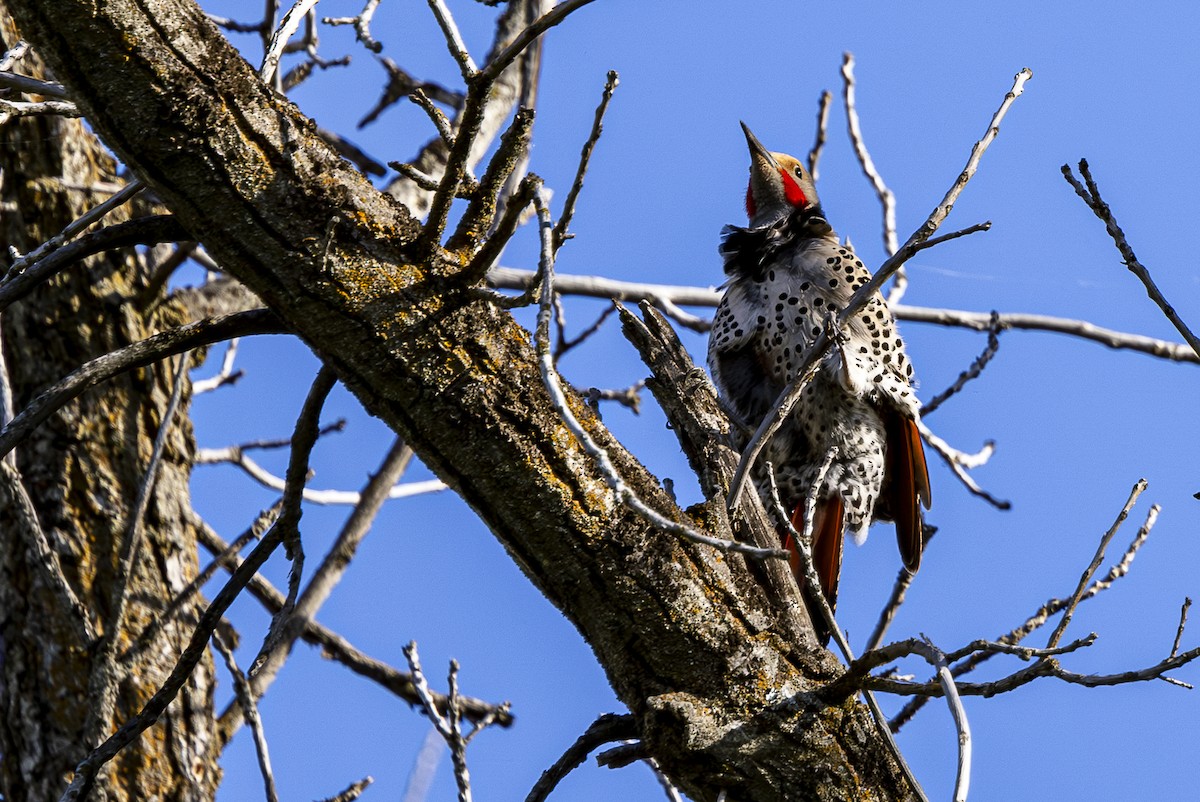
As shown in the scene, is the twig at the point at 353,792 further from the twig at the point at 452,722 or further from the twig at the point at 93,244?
the twig at the point at 93,244

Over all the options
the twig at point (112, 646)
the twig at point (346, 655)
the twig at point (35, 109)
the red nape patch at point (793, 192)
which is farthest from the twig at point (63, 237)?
the red nape patch at point (793, 192)

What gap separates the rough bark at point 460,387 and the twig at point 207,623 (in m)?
0.31

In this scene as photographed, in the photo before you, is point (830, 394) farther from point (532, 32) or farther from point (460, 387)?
point (532, 32)

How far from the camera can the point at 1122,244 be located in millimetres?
2133

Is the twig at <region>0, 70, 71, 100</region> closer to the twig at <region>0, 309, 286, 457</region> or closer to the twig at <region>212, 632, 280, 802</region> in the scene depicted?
the twig at <region>0, 309, 286, 457</region>

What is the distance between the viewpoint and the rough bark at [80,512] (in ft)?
12.9

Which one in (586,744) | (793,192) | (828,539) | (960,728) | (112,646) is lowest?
(960,728)

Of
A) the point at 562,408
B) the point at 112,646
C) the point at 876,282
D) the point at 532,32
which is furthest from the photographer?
the point at 112,646

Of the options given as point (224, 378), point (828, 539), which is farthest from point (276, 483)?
point (828, 539)

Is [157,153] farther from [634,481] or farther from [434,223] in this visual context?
[634,481]

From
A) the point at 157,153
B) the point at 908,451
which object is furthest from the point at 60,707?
the point at 908,451

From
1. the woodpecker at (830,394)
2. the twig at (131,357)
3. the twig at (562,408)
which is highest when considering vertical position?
the woodpecker at (830,394)

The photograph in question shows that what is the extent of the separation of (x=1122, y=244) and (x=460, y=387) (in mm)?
1151

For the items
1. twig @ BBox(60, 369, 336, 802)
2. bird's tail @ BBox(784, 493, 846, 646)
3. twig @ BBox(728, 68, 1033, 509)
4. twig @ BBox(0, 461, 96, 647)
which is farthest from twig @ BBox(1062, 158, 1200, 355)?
twig @ BBox(0, 461, 96, 647)
